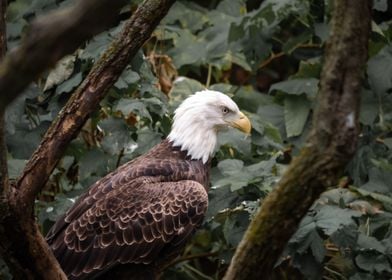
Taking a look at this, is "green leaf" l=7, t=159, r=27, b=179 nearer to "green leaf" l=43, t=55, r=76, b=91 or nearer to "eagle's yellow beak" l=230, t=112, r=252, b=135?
"green leaf" l=43, t=55, r=76, b=91

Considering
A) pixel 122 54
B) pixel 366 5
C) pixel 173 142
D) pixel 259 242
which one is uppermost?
pixel 366 5

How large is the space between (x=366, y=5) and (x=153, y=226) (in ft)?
8.88

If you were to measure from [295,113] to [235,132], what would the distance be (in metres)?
0.73

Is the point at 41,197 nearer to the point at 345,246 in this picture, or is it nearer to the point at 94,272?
the point at 94,272

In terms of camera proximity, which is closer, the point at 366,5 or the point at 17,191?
the point at 366,5

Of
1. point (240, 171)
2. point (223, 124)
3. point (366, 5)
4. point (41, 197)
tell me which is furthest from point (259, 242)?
point (41, 197)

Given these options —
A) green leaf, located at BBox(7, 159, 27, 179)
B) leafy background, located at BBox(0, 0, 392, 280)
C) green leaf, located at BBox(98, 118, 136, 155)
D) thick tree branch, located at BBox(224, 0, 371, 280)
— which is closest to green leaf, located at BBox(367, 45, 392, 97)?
leafy background, located at BBox(0, 0, 392, 280)

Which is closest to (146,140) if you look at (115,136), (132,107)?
(115,136)

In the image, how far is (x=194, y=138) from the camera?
647cm

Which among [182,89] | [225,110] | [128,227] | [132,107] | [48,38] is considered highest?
[48,38]

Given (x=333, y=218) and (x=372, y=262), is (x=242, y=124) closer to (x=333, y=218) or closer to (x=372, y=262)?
(x=333, y=218)

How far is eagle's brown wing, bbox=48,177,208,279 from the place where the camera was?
5.87 metres

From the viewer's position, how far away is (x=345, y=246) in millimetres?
5773

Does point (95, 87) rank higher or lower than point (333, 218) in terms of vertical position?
higher
